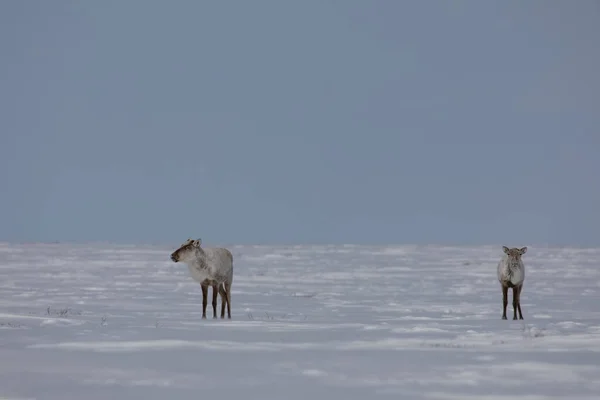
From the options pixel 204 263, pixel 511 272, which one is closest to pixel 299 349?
pixel 204 263

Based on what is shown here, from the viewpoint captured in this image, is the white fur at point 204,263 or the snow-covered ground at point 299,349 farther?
the white fur at point 204,263

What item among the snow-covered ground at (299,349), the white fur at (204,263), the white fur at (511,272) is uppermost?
the white fur at (204,263)

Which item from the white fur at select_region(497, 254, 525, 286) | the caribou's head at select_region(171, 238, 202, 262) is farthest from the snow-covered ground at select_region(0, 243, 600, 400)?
the caribou's head at select_region(171, 238, 202, 262)

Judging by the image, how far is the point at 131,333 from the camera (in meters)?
14.2

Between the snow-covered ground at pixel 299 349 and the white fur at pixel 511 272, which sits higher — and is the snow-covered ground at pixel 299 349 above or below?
below

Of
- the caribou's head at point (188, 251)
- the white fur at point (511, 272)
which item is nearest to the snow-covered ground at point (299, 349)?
the white fur at point (511, 272)

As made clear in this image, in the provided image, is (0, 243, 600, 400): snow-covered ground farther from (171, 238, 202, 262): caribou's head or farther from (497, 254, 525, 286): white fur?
(171, 238, 202, 262): caribou's head

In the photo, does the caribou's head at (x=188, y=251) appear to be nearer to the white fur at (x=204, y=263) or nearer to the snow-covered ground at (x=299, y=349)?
the white fur at (x=204, y=263)

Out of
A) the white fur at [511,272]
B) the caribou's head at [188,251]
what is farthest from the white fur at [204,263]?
the white fur at [511,272]

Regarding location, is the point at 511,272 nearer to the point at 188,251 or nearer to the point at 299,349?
the point at 188,251

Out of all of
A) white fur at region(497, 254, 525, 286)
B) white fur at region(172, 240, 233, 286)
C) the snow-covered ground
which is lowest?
the snow-covered ground

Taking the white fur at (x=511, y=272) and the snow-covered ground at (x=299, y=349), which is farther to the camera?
the white fur at (x=511, y=272)

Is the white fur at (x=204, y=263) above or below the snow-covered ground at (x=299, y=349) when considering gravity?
above

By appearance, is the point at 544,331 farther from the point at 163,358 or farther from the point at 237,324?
the point at 163,358
